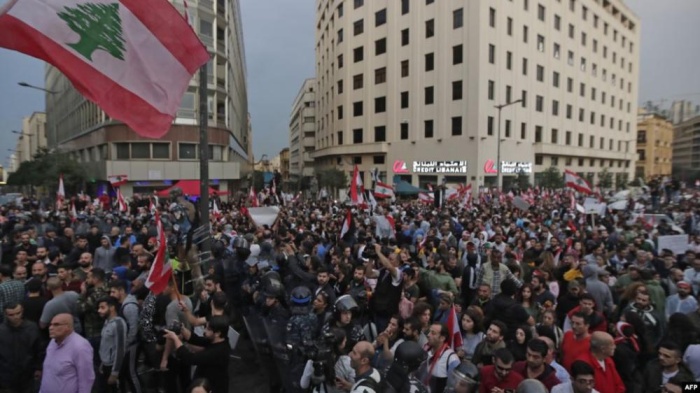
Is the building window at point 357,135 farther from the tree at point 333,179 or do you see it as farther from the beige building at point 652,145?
the beige building at point 652,145

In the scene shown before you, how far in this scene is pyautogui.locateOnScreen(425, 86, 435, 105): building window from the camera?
124 feet

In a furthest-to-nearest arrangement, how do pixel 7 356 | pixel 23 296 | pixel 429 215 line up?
pixel 429 215
pixel 23 296
pixel 7 356

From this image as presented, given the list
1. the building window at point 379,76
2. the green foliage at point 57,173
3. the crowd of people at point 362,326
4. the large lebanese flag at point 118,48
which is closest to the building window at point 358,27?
the building window at point 379,76

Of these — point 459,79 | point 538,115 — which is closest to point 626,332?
point 459,79

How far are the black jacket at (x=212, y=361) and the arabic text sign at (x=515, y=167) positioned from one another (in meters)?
36.5

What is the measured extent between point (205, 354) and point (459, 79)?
118 ft

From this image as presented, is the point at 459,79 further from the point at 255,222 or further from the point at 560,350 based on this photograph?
the point at 560,350

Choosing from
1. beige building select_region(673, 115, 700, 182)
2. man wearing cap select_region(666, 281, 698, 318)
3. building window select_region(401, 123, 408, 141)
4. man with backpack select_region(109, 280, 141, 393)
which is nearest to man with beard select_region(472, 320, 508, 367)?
man wearing cap select_region(666, 281, 698, 318)

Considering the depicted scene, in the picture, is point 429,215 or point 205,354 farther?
point 429,215

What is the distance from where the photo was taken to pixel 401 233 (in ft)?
39.6

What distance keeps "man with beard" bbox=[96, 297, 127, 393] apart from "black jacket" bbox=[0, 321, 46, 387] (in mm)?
681

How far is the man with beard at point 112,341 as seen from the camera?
443 centimetres

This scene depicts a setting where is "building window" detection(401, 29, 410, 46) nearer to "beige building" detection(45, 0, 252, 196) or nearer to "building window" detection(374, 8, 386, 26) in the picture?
"building window" detection(374, 8, 386, 26)

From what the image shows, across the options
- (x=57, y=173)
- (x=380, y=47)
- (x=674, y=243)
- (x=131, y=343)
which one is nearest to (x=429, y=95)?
(x=380, y=47)
